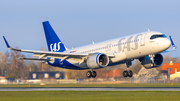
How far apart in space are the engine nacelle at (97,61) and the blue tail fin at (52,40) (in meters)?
12.1

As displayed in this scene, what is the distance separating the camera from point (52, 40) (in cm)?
5831

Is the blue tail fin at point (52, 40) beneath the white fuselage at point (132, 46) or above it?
above

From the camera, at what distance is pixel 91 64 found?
45.7 metres

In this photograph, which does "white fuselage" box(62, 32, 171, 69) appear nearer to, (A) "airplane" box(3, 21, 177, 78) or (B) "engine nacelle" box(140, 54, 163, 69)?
(A) "airplane" box(3, 21, 177, 78)

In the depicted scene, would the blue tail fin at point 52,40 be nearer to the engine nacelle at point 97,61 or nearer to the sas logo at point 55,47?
the sas logo at point 55,47

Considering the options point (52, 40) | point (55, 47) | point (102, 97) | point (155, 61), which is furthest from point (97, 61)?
point (52, 40)

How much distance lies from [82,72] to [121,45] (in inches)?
1326

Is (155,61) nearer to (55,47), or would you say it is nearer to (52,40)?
(55,47)

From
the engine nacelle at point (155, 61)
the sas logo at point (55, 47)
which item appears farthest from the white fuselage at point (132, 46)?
the sas logo at point (55, 47)

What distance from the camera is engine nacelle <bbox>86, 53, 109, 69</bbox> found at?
148 ft

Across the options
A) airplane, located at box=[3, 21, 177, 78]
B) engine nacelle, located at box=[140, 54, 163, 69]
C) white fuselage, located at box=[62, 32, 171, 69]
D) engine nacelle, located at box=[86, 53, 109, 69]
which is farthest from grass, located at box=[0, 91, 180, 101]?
engine nacelle, located at box=[140, 54, 163, 69]

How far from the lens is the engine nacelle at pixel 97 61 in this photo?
4497 cm

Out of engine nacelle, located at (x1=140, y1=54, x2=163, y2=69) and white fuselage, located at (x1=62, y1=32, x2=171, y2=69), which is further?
engine nacelle, located at (x1=140, y1=54, x2=163, y2=69)

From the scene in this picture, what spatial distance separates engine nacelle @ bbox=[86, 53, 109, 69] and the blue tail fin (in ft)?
39.8
